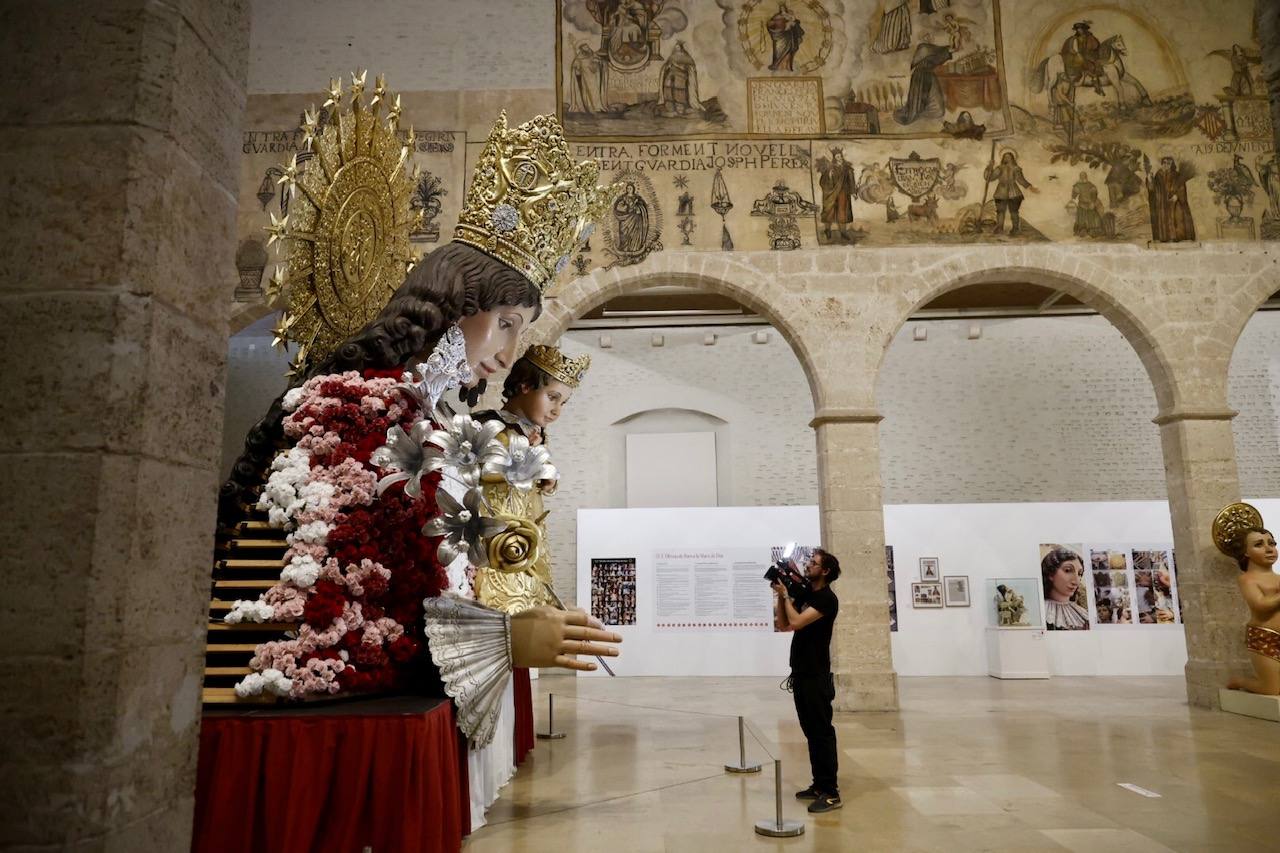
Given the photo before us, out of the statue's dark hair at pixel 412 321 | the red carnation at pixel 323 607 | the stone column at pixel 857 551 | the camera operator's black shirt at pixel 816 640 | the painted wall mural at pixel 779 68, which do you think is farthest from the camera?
the painted wall mural at pixel 779 68

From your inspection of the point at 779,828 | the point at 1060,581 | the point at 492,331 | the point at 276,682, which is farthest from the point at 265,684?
the point at 1060,581

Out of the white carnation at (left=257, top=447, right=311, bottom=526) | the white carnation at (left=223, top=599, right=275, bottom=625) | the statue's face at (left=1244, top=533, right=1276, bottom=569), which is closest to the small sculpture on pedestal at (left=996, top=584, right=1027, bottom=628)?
the statue's face at (left=1244, top=533, right=1276, bottom=569)

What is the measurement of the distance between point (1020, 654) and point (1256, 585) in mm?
3537

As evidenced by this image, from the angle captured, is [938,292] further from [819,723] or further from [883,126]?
[819,723]

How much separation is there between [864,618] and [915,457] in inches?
243

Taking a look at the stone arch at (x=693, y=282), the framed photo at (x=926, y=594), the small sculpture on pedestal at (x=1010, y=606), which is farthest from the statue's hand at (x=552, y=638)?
the small sculpture on pedestal at (x=1010, y=606)

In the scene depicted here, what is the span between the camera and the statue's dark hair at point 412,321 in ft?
9.62

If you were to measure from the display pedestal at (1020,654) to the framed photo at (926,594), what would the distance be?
83 centimetres

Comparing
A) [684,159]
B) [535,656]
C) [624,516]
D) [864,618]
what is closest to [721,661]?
[624,516]

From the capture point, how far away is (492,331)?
3.38 m

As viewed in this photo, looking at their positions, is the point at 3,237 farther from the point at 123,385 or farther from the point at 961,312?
the point at 961,312

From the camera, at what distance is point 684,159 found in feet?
30.7

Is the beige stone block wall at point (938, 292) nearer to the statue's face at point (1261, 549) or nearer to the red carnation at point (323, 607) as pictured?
the statue's face at point (1261, 549)

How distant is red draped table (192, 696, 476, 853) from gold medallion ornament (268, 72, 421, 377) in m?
1.61
